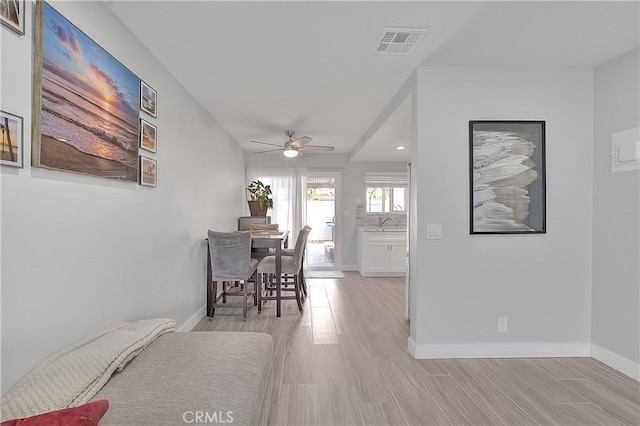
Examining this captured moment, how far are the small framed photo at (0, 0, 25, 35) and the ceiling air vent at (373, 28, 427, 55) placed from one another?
75.1 inches

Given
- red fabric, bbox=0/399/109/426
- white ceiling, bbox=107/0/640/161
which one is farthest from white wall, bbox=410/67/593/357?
red fabric, bbox=0/399/109/426

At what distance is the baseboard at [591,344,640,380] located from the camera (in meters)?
2.44

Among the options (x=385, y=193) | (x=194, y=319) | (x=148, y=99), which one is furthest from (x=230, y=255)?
(x=385, y=193)

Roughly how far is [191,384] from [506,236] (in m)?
2.64

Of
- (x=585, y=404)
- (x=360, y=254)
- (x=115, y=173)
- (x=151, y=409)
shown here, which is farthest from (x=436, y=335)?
(x=360, y=254)

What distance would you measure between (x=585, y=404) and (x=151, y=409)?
254cm

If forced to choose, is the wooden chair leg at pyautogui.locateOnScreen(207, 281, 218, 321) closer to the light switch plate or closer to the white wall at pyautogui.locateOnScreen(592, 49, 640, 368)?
the light switch plate

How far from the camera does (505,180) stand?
283 cm

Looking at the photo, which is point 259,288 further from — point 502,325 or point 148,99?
point 502,325

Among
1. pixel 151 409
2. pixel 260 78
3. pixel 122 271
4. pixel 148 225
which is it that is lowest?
pixel 151 409

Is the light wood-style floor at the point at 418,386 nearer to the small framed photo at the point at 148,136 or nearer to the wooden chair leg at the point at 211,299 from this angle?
the wooden chair leg at the point at 211,299

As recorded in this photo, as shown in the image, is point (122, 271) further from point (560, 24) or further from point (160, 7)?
point (560, 24)

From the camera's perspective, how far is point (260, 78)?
303 cm

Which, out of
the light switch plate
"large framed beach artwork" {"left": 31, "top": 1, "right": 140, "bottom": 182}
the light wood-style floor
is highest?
"large framed beach artwork" {"left": 31, "top": 1, "right": 140, "bottom": 182}
